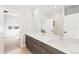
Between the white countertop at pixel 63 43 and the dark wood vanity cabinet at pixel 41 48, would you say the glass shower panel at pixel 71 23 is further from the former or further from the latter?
the dark wood vanity cabinet at pixel 41 48

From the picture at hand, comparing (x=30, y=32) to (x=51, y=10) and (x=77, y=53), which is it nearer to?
(x=51, y=10)

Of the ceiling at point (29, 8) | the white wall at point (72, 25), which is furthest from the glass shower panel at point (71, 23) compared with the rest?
the ceiling at point (29, 8)

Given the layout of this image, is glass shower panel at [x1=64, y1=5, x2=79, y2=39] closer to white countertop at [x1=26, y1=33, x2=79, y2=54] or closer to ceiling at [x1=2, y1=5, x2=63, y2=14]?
white countertop at [x1=26, y1=33, x2=79, y2=54]

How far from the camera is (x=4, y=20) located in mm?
1353

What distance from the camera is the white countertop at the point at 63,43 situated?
4.14 ft

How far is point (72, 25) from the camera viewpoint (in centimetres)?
155

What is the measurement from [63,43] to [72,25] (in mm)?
332

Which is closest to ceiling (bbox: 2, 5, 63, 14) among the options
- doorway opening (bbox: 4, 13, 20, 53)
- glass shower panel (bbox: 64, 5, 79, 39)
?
doorway opening (bbox: 4, 13, 20, 53)

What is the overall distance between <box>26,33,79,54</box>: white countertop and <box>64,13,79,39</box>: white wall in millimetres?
96

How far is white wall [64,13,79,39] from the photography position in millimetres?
1475

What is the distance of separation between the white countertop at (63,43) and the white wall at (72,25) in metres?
0.10

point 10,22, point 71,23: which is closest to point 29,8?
point 10,22
